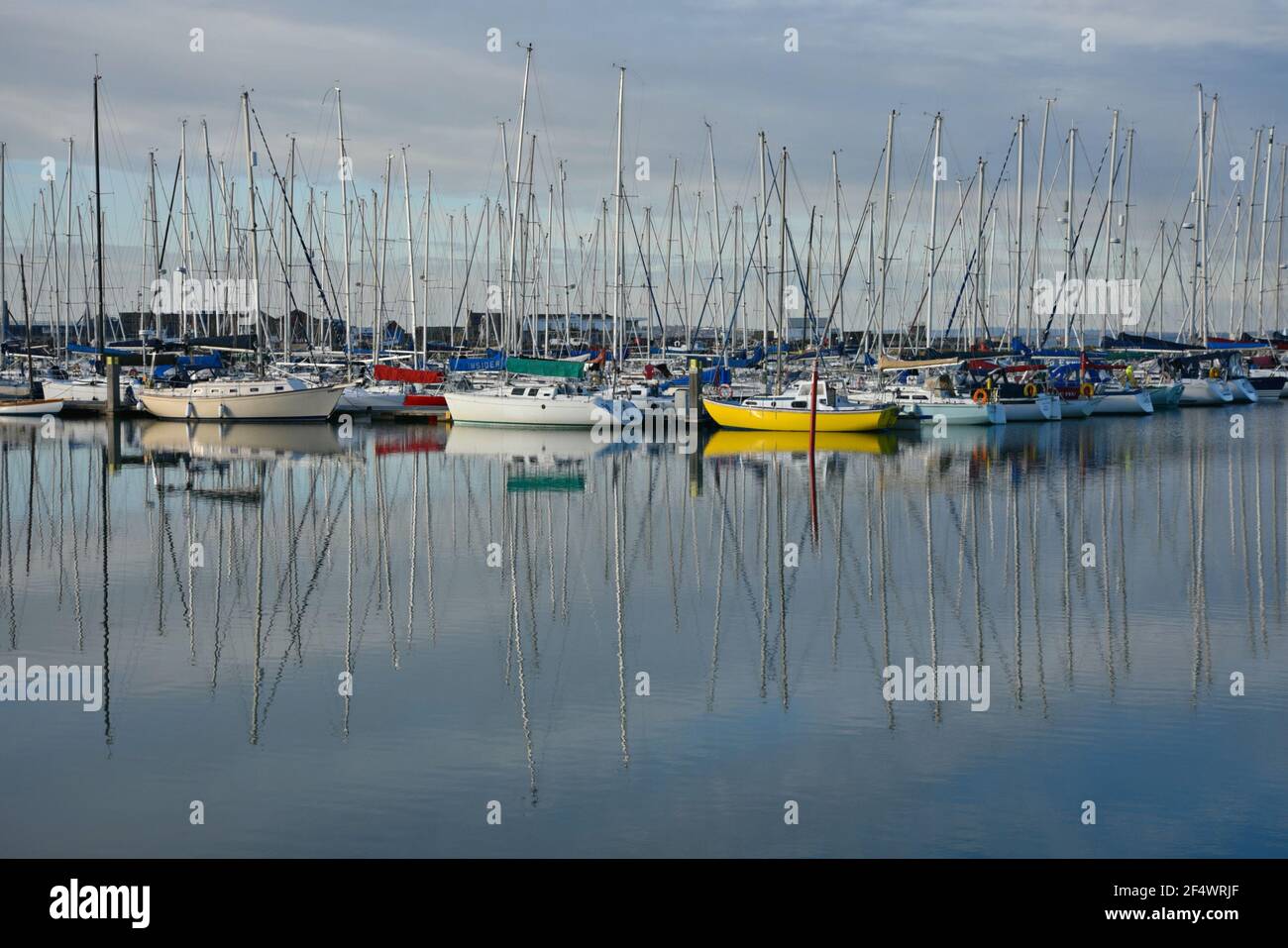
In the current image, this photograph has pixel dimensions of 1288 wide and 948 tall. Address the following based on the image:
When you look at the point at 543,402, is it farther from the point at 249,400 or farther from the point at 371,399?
the point at 249,400

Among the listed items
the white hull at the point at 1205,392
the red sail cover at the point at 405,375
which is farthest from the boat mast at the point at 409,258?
the white hull at the point at 1205,392

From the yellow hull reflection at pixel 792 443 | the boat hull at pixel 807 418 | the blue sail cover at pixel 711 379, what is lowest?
the yellow hull reflection at pixel 792 443

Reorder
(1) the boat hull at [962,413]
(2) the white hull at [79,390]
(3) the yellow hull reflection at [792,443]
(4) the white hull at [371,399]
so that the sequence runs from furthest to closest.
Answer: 1. (2) the white hull at [79,390]
2. (4) the white hull at [371,399]
3. (1) the boat hull at [962,413]
4. (3) the yellow hull reflection at [792,443]

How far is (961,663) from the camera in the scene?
1667cm

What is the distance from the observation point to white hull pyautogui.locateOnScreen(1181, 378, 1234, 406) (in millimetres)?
77562

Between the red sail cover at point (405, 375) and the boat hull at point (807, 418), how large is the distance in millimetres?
15704

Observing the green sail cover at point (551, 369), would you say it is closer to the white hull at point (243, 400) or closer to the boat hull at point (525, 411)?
the boat hull at point (525, 411)

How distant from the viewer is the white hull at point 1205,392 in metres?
77.6

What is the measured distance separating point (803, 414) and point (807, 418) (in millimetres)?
220

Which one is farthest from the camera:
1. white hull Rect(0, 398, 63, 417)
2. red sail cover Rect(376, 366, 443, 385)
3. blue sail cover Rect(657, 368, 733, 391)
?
red sail cover Rect(376, 366, 443, 385)

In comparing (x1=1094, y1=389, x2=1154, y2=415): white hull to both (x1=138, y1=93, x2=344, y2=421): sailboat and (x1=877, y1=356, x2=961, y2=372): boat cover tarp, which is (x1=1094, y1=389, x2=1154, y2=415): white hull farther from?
(x1=138, y1=93, x2=344, y2=421): sailboat

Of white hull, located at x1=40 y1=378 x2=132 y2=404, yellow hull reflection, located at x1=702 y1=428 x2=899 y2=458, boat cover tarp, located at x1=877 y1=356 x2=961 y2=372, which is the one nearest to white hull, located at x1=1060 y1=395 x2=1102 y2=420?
boat cover tarp, located at x1=877 y1=356 x2=961 y2=372

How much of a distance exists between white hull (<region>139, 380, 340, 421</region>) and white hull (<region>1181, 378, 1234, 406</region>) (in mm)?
45220
